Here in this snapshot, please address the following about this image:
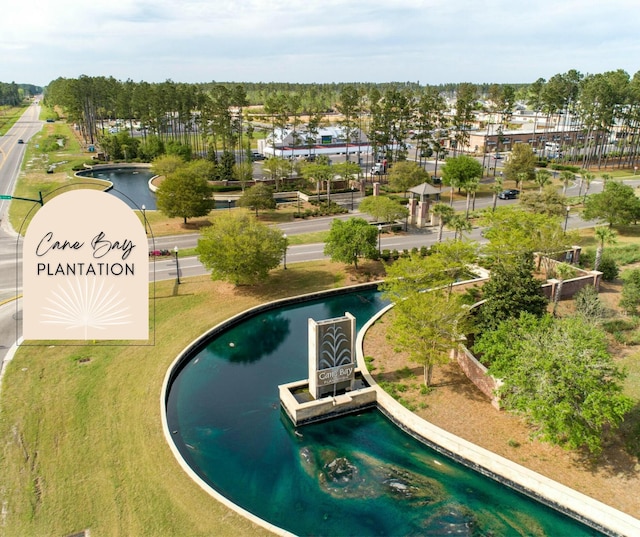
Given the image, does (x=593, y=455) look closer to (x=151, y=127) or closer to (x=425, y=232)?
(x=425, y=232)

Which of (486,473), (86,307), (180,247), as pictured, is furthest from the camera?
(180,247)

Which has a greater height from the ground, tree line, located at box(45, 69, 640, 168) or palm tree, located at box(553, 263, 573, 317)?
tree line, located at box(45, 69, 640, 168)

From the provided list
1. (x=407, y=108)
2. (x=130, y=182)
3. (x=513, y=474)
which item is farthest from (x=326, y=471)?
(x=130, y=182)

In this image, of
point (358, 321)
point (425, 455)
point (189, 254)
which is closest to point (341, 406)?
point (425, 455)

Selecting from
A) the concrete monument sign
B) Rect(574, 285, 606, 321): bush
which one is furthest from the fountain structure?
Rect(574, 285, 606, 321): bush

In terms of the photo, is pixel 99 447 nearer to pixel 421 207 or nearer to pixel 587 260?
pixel 587 260

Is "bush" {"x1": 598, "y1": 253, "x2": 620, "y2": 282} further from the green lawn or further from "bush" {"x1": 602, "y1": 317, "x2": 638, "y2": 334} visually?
the green lawn

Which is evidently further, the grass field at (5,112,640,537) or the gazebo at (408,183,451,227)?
the gazebo at (408,183,451,227)
